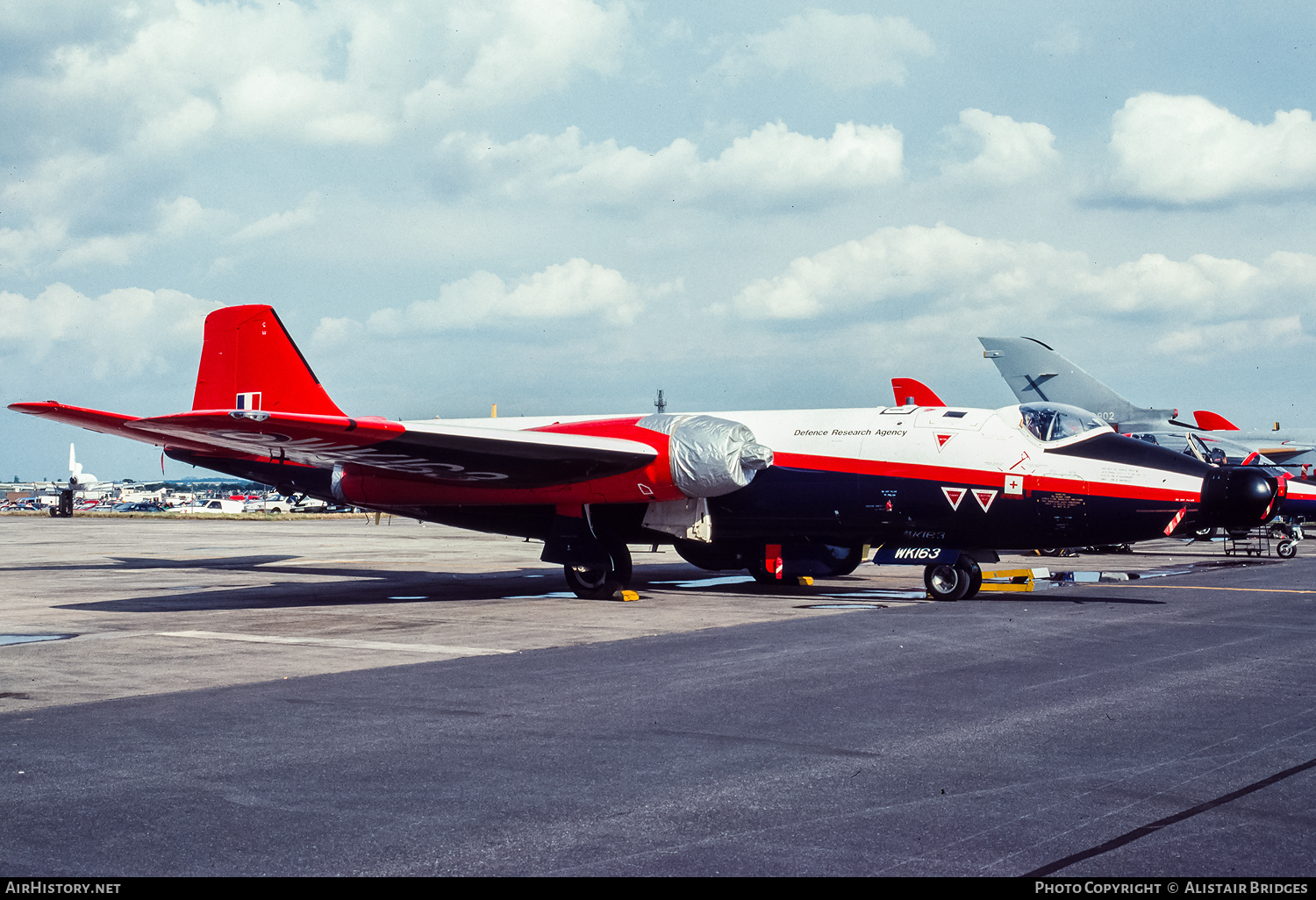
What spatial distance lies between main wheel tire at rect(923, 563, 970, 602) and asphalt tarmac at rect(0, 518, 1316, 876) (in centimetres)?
155

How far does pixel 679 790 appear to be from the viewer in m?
5.60

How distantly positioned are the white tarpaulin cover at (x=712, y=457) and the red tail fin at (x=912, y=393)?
5.61m

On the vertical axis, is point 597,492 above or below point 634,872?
above

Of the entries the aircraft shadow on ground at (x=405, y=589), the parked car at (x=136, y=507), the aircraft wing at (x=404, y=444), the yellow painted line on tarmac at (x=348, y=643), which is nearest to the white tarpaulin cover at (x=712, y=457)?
the aircraft wing at (x=404, y=444)

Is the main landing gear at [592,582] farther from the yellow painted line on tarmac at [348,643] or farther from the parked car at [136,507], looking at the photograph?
the parked car at [136,507]

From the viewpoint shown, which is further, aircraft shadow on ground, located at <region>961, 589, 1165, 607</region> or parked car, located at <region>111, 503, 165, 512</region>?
parked car, located at <region>111, 503, 165, 512</region>

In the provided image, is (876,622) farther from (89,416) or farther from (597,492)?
(89,416)

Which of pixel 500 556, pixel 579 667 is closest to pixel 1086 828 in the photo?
pixel 579 667

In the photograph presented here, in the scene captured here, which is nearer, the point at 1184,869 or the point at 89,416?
the point at 1184,869

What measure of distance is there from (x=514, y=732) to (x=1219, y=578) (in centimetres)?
1801

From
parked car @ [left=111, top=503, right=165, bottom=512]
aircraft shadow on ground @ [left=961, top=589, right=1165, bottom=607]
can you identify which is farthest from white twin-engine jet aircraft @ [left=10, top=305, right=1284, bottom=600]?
parked car @ [left=111, top=503, right=165, bottom=512]

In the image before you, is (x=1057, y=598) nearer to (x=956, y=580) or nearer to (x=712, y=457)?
(x=956, y=580)

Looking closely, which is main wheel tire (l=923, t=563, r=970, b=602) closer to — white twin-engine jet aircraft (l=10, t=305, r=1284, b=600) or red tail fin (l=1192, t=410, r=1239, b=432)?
white twin-engine jet aircraft (l=10, t=305, r=1284, b=600)

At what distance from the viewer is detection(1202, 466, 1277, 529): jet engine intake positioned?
15.2 meters
